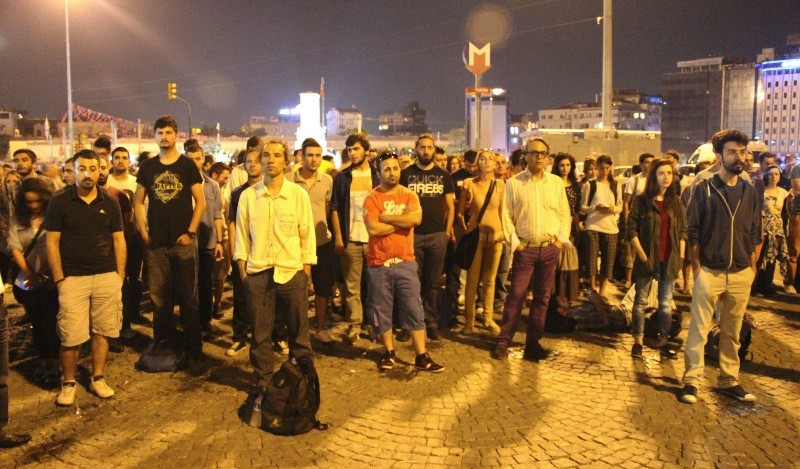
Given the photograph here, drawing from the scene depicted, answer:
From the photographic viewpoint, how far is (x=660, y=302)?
269 inches

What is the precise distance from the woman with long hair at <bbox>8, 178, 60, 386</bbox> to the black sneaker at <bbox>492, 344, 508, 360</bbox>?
14.0 ft

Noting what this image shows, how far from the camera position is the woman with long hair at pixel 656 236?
6.55m

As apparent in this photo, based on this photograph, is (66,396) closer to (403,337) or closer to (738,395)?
(403,337)

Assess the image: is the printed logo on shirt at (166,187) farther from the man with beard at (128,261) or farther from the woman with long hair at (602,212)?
the woman with long hair at (602,212)

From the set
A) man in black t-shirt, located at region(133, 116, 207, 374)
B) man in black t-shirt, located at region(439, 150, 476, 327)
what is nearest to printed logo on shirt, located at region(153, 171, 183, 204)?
man in black t-shirt, located at region(133, 116, 207, 374)

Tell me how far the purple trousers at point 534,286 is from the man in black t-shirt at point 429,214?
896mm

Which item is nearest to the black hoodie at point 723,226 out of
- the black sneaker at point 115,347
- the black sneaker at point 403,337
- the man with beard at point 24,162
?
the black sneaker at point 403,337

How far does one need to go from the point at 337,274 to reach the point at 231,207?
1.80 meters

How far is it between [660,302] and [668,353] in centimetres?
54

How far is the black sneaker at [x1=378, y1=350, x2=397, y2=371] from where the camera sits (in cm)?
625

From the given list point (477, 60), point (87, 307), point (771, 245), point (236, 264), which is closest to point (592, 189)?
point (771, 245)

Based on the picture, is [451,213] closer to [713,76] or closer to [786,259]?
[786,259]

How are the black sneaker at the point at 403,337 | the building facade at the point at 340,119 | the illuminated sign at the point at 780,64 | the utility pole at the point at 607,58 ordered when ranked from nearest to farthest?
the black sneaker at the point at 403,337 < the utility pole at the point at 607,58 < the illuminated sign at the point at 780,64 < the building facade at the point at 340,119

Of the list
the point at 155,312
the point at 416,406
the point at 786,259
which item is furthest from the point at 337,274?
the point at 786,259
